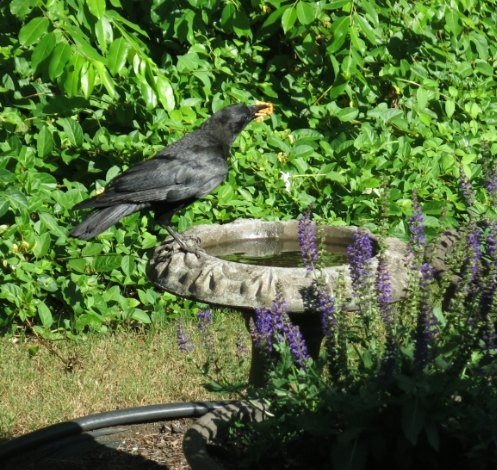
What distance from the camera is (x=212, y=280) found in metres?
4.00

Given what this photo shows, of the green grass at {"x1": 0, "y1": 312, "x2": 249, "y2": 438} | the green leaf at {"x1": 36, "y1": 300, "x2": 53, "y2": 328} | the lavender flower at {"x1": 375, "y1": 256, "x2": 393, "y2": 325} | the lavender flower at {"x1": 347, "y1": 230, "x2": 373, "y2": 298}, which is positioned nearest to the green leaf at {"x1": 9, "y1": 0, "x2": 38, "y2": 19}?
the green leaf at {"x1": 36, "y1": 300, "x2": 53, "y2": 328}

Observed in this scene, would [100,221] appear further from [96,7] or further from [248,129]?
[248,129]

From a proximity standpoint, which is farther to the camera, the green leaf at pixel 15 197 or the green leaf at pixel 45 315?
the green leaf at pixel 45 315

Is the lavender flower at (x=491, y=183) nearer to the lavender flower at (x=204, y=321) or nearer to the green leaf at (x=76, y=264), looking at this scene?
the lavender flower at (x=204, y=321)

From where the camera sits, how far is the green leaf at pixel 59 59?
4.46 metres

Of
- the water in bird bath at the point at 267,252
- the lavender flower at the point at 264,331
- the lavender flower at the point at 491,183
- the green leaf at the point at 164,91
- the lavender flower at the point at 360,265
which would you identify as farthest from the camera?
the green leaf at the point at 164,91

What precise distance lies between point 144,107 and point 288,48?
1446 millimetres

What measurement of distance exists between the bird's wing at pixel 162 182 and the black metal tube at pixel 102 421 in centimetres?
136

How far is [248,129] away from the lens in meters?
6.56

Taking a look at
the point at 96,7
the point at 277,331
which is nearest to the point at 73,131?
the point at 96,7

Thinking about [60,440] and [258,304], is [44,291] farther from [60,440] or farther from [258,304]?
[258,304]

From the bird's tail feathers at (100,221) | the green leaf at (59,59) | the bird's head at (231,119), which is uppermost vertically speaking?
the green leaf at (59,59)

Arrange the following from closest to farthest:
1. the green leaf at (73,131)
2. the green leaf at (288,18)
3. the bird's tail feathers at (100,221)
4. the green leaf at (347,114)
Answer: the bird's tail feathers at (100,221), the green leaf at (288,18), the green leaf at (73,131), the green leaf at (347,114)

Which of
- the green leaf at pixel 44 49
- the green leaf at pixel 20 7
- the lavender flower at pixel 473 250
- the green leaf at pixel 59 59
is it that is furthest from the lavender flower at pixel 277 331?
the green leaf at pixel 20 7
